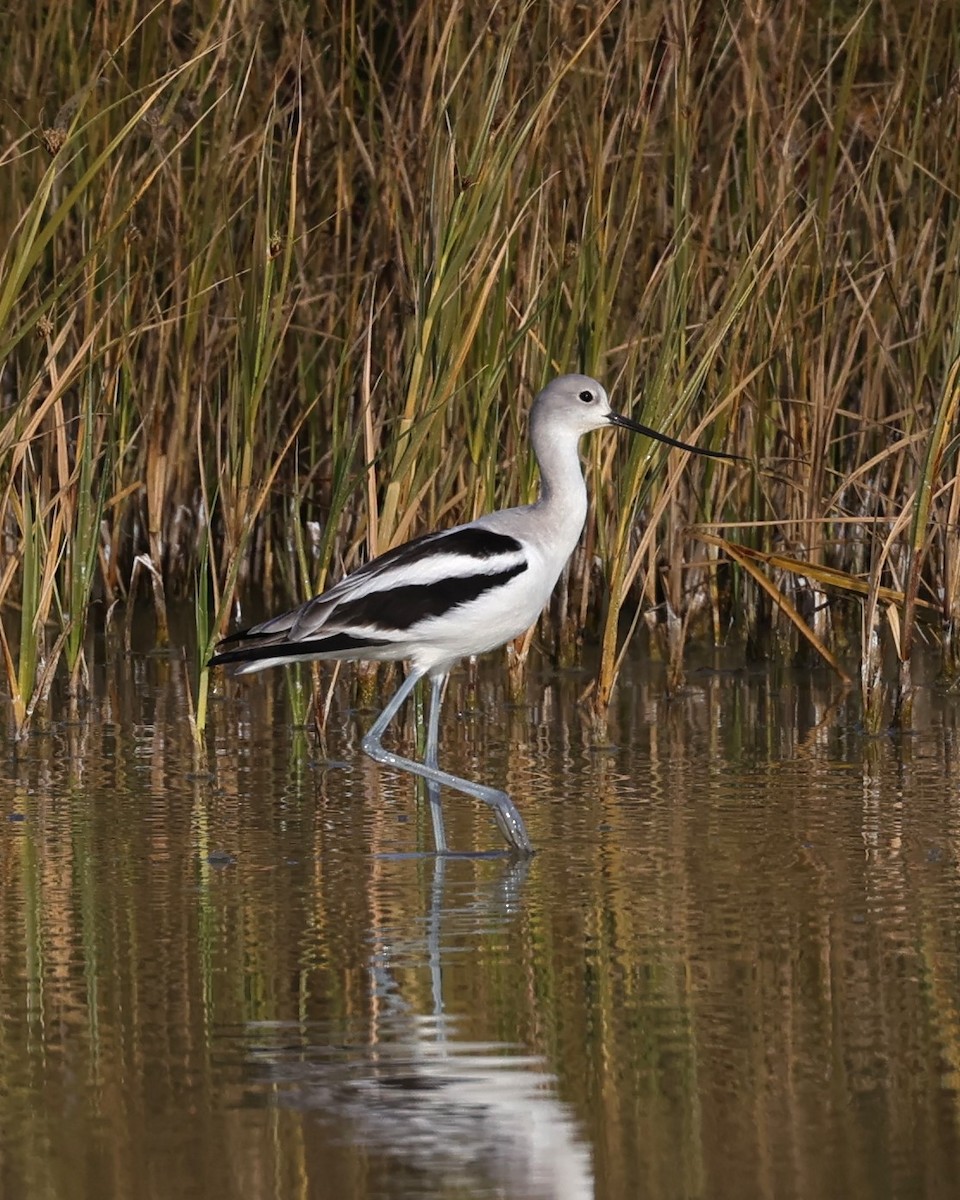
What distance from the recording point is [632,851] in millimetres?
5840

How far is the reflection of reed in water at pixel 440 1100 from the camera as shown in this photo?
363cm

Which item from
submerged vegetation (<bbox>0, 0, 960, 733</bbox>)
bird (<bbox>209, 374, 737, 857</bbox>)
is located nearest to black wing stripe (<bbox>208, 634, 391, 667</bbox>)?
bird (<bbox>209, 374, 737, 857</bbox>)

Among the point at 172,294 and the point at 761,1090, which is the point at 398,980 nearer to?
the point at 761,1090

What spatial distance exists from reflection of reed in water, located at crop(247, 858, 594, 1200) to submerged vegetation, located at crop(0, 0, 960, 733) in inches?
107

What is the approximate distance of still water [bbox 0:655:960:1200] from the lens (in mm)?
3668

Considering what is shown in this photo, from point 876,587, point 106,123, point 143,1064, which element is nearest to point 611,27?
point 106,123

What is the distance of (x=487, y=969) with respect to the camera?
477 cm

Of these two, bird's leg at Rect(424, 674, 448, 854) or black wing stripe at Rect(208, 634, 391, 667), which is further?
black wing stripe at Rect(208, 634, 391, 667)

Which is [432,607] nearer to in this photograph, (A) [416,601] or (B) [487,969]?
(A) [416,601]

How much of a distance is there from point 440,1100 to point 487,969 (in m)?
0.83

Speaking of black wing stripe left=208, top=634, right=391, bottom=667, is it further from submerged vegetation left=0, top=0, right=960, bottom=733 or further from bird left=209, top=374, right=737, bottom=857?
submerged vegetation left=0, top=0, right=960, bottom=733

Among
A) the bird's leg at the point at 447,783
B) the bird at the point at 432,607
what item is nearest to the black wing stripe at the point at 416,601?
the bird at the point at 432,607

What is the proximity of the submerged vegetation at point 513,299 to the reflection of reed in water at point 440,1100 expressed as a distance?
107 inches

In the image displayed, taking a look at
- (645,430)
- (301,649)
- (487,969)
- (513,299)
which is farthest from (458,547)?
(513,299)
